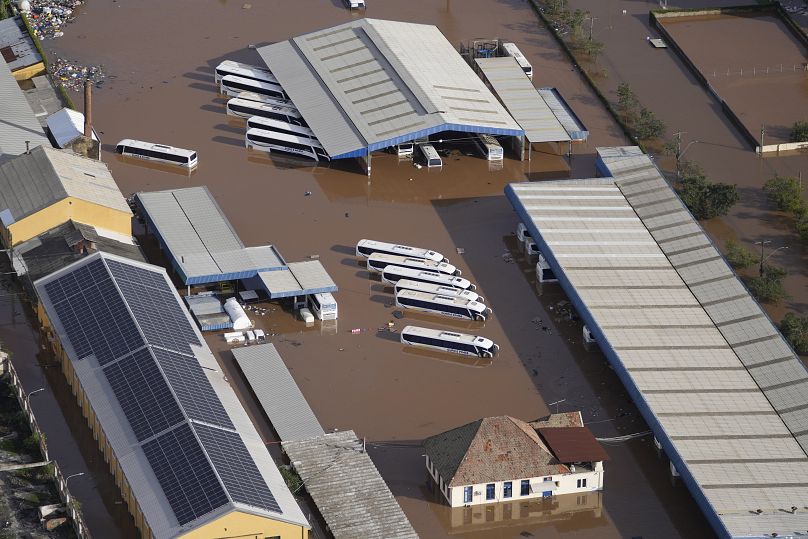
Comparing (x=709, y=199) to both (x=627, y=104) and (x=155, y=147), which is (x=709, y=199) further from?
(x=155, y=147)

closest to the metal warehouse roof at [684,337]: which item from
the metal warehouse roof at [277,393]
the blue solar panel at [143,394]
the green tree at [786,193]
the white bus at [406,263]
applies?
the white bus at [406,263]

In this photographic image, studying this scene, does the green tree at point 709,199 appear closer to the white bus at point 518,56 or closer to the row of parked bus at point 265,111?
the white bus at point 518,56

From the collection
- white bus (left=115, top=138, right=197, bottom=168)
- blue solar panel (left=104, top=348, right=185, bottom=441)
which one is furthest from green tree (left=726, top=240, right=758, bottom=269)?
blue solar panel (left=104, top=348, right=185, bottom=441)

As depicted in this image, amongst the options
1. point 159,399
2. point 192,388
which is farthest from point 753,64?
point 159,399

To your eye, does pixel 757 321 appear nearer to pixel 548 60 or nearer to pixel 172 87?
pixel 548 60

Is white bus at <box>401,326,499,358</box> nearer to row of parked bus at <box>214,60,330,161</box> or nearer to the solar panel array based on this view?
the solar panel array

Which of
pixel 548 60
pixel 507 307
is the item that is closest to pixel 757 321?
pixel 507 307

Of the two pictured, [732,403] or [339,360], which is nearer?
[732,403]

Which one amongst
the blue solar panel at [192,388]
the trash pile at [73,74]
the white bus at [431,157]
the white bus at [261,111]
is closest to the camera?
the blue solar panel at [192,388]
